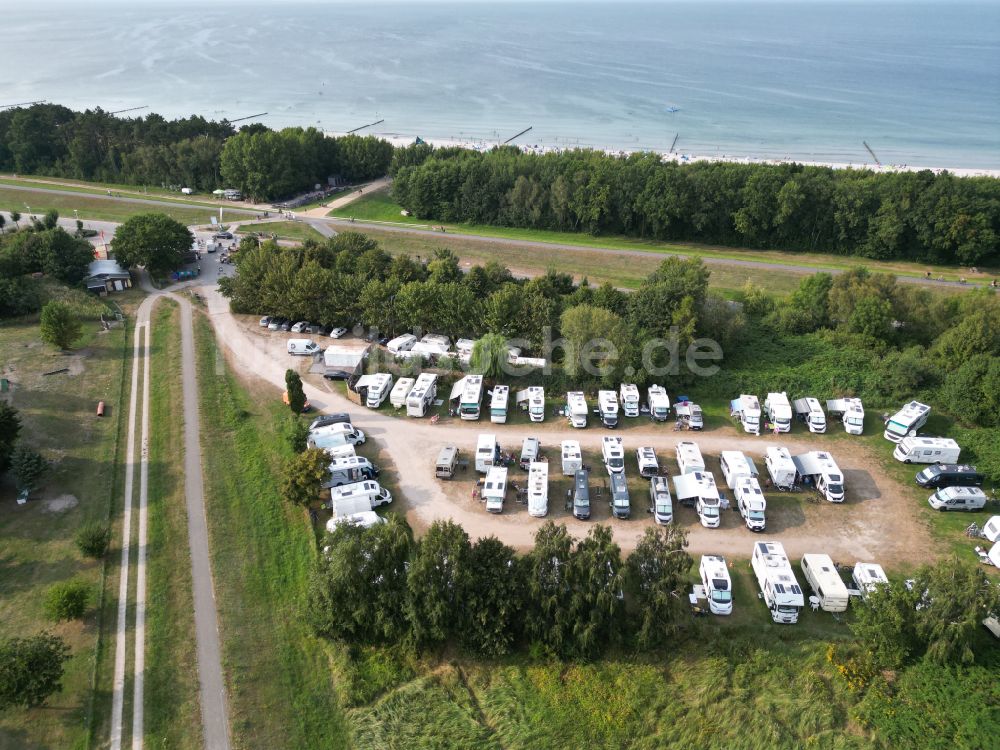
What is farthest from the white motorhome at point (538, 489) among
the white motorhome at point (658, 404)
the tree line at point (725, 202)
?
the tree line at point (725, 202)

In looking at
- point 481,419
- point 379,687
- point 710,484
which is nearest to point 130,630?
point 379,687

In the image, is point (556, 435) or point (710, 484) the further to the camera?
point (556, 435)

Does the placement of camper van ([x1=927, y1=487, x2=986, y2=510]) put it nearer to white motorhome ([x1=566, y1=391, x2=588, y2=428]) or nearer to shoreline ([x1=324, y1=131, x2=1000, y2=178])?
white motorhome ([x1=566, y1=391, x2=588, y2=428])

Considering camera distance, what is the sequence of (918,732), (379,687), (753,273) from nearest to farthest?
1. (918,732)
2. (379,687)
3. (753,273)

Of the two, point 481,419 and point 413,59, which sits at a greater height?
point 413,59

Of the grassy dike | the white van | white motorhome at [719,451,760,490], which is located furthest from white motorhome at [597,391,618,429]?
the white van

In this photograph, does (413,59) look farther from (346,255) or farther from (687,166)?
(346,255)
